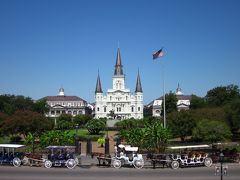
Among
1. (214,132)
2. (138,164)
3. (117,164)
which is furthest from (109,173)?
(214,132)

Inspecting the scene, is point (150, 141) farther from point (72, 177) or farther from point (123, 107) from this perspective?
point (123, 107)

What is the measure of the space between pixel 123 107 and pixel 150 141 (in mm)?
118471

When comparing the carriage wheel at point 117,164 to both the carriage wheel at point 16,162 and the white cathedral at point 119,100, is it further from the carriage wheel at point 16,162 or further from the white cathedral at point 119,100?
the white cathedral at point 119,100

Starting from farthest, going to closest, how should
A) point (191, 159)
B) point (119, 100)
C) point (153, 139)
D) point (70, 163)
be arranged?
point (119, 100)
point (153, 139)
point (191, 159)
point (70, 163)

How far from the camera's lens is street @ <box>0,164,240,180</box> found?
2013 centimetres

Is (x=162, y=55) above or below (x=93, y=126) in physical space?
above

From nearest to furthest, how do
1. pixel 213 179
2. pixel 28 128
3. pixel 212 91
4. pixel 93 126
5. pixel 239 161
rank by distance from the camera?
pixel 213 179 → pixel 239 161 → pixel 28 128 → pixel 93 126 → pixel 212 91

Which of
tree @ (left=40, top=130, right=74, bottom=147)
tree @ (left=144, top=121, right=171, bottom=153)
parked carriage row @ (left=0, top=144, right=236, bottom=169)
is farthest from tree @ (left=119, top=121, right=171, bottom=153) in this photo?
parked carriage row @ (left=0, top=144, right=236, bottom=169)

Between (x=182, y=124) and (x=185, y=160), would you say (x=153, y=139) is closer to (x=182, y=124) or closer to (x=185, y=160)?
(x=185, y=160)

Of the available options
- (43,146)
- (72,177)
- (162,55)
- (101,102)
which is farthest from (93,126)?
(101,102)

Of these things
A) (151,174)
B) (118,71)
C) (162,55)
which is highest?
(118,71)

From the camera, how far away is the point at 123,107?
151875 mm

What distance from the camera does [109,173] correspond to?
72.2ft

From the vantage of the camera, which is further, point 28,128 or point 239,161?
point 28,128
